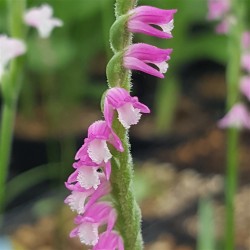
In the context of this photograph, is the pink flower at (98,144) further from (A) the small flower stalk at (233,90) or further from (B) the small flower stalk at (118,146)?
(A) the small flower stalk at (233,90)

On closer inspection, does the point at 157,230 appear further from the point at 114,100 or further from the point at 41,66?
the point at 114,100

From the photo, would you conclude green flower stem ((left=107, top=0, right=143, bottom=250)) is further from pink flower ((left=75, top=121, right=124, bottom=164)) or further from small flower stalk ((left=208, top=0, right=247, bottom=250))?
small flower stalk ((left=208, top=0, right=247, bottom=250))

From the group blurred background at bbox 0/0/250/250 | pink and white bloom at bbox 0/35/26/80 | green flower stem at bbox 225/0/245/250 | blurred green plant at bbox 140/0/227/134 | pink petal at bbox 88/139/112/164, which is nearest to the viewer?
pink petal at bbox 88/139/112/164

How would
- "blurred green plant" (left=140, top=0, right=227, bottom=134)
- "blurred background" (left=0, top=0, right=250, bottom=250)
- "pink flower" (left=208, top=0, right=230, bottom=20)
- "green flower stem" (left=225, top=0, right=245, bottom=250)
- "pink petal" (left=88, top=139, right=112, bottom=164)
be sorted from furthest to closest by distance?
"blurred green plant" (left=140, top=0, right=227, bottom=134), "blurred background" (left=0, top=0, right=250, bottom=250), "pink flower" (left=208, top=0, right=230, bottom=20), "green flower stem" (left=225, top=0, right=245, bottom=250), "pink petal" (left=88, top=139, right=112, bottom=164)

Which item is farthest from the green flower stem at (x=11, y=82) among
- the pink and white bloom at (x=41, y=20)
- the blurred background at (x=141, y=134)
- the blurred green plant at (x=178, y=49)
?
the blurred green plant at (x=178, y=49)

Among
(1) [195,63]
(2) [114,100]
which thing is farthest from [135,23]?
(1) [195,63]

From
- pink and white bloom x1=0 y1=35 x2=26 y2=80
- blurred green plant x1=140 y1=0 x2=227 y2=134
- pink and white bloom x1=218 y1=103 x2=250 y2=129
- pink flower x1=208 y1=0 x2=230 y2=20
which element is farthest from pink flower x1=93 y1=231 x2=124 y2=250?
blurred green plant x1=140 y1=0 x2=227 y2=134
